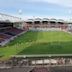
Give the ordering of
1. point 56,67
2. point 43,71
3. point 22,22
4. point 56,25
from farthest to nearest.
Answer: point 56,25, point 22,22, point 56,67, point 43,71

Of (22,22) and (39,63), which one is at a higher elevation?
(39,63)

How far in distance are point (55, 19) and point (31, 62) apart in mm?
119757

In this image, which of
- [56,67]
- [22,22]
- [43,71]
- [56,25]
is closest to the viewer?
[43,71]

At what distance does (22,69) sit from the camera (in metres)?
17.4

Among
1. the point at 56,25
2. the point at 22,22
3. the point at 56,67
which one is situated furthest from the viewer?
the point at 56,25

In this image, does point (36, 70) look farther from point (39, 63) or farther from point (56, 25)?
point (56, 25)

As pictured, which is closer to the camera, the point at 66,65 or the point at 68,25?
the point at 66,65

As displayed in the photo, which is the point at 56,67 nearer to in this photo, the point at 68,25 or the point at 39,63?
the point at 39,63

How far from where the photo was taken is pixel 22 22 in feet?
410

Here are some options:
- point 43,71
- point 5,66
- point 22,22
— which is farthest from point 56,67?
point 22,22

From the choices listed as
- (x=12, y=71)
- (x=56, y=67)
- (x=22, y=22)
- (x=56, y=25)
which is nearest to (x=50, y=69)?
(x=56, y=67)

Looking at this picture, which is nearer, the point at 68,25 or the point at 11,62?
the point at 11,62

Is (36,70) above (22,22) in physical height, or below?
above

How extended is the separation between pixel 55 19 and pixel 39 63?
392 feet
